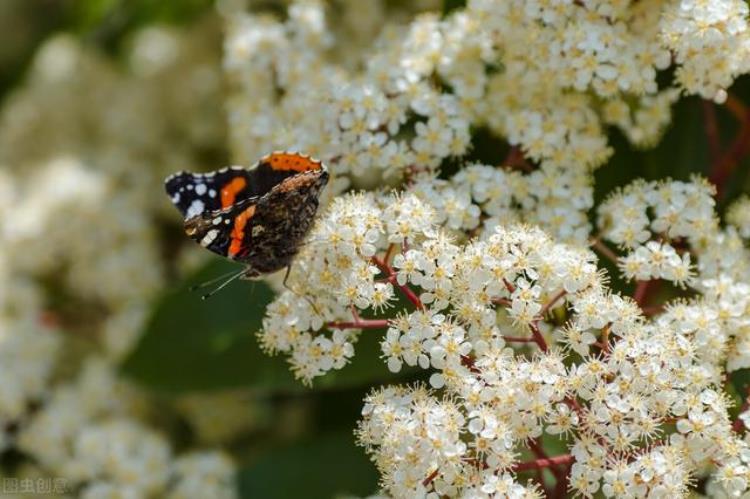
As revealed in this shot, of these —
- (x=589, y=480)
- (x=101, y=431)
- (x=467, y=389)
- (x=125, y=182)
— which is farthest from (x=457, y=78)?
(x=125, y=182)

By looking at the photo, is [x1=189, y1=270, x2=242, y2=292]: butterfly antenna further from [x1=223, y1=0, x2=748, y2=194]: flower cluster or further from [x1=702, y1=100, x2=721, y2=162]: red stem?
[x1=702, y1=100, x2=721, y2=162]: red stem

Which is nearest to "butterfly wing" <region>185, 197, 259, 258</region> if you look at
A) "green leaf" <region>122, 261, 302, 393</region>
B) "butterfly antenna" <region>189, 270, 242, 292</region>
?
"butterfly antenna" <region>189, 270, 242, 292</region>

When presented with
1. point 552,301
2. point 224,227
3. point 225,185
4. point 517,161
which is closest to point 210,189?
point 225,185

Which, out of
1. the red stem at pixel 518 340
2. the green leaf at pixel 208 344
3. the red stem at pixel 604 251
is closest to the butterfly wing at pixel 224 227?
the green leaf at pixel 208 344

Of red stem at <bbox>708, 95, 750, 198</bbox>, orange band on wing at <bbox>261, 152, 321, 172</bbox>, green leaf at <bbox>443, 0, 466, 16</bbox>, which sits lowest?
orange band on wing at <bbox>261, 152, 321, 172</bbox>

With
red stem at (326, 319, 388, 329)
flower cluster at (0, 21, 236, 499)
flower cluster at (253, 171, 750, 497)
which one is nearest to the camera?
flower cluster at (253, 171, 750, 497)

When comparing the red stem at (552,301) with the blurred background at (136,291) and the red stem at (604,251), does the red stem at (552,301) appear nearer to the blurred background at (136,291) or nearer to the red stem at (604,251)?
the red stem at (604,251)

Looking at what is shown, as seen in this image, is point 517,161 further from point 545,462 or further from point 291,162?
point 545,462

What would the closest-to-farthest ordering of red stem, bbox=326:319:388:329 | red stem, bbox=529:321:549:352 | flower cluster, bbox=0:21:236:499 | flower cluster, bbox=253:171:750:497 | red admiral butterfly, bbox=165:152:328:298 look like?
flower cluster, bbox=253:171:750:497, red stem, bbox=529:321:549:352, red stem, bbox=326:319:388:329, red admiral butterfly, bbox=165:152:328:298, flower cluster, bbox=0:21:236:499

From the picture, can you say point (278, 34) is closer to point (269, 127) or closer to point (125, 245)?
point (269, 127)
